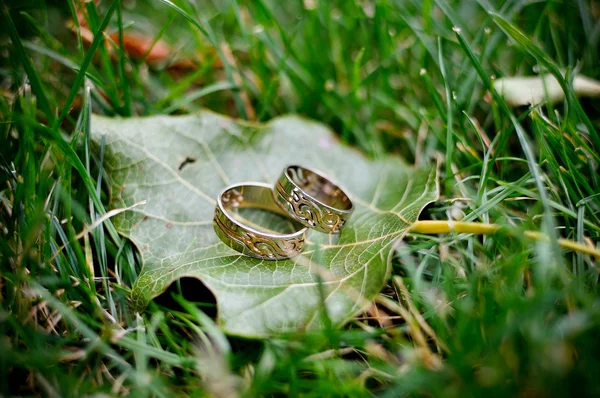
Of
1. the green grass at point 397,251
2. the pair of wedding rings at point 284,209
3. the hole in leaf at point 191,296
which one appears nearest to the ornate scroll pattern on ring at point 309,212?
the pair of wedding rings at point 284,209

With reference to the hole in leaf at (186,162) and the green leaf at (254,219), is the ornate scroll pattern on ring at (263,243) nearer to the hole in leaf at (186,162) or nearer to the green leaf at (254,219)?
the green leaf at (254,219)

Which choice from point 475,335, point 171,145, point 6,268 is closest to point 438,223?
point 475,335

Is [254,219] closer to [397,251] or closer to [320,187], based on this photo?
[320,187]

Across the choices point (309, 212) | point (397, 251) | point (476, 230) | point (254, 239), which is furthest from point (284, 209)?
point (476, 230)

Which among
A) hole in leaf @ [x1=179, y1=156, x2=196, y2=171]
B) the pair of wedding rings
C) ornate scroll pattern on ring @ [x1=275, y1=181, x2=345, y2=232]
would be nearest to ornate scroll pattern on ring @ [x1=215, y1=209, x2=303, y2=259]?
the pair of wedding rings

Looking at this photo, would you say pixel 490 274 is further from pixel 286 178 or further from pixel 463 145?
pixel 286 178

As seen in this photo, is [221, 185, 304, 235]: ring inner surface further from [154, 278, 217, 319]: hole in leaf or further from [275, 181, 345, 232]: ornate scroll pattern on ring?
A: [154, 278, 217, 319]: hole in leaf
